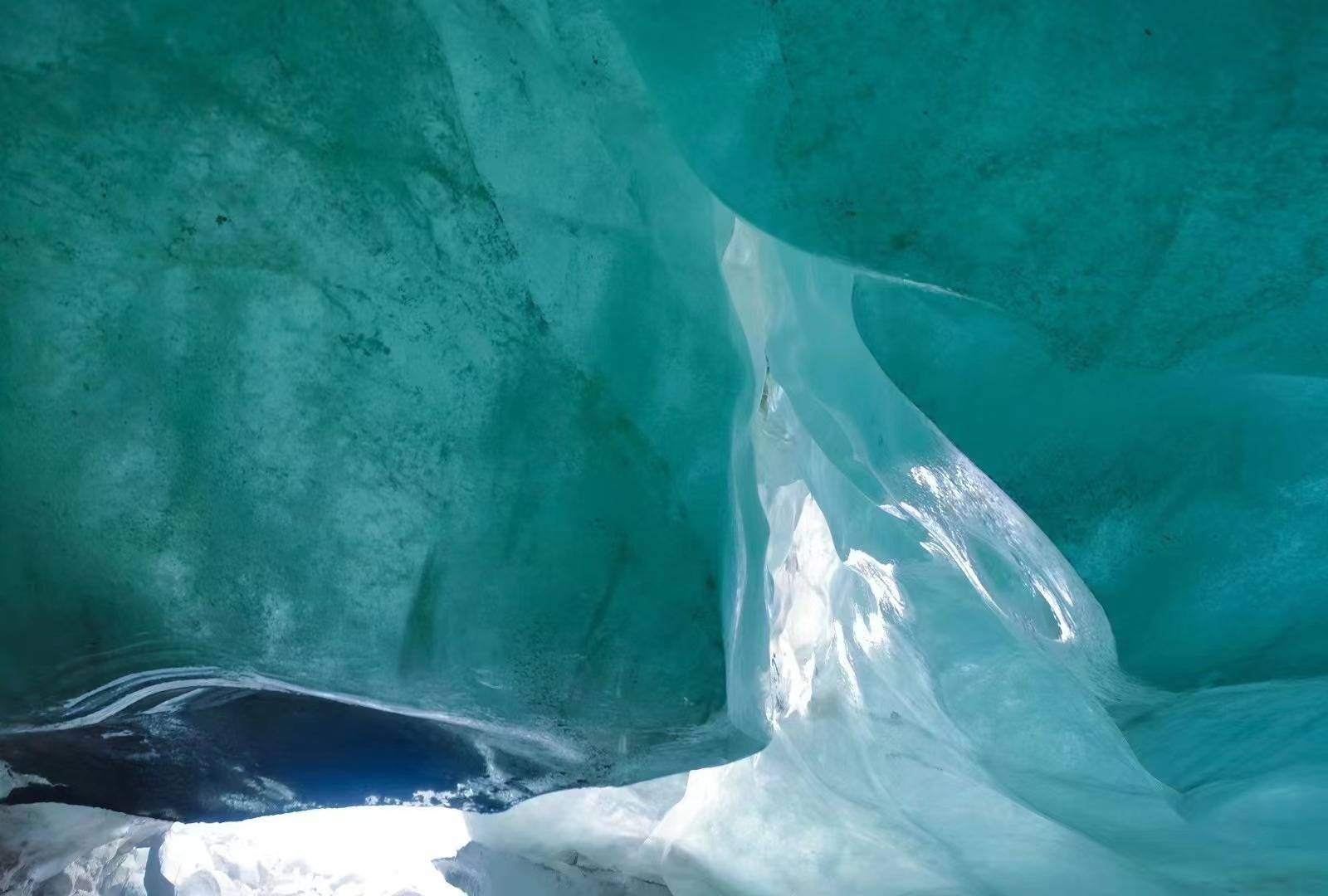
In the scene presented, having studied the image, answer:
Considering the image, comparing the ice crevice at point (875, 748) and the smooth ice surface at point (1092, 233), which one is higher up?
the smooth ice surface at point (1092, 233)

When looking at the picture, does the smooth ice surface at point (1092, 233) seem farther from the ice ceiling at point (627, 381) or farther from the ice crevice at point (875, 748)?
the ice crevice at point (875, 748)

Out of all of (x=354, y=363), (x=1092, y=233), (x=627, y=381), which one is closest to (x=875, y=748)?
(x=627, y=381)

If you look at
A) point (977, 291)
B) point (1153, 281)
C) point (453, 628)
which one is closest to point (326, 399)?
point (453, 628)

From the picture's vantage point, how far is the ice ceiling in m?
1.35

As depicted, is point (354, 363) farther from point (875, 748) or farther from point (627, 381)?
point (875, 748)

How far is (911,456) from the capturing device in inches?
68.2

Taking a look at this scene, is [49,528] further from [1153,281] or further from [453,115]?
[1153,281]

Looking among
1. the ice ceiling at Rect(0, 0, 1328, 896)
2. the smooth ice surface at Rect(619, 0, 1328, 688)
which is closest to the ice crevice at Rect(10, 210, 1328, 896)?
the ice ceiling at Rect(0, 0, 1328, 896)

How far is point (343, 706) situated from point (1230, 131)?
1.59 metres

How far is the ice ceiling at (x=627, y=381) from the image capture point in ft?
4.43

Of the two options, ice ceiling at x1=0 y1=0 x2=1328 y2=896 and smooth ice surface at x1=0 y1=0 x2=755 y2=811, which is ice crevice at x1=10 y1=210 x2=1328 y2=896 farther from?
smooth ice surface at x1=0 y1=0 x2=755 y2=811

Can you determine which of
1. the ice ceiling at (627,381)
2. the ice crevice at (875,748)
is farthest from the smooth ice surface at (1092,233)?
the ice crevice at (875,748)

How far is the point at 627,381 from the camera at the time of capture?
1574 millimetres

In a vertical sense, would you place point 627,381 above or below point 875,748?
above
